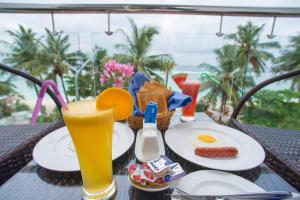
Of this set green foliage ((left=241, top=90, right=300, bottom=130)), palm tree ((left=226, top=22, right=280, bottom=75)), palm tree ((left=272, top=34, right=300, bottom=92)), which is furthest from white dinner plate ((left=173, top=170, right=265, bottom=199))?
green foliage ((left=241, top=90, right=300, bottom=130))

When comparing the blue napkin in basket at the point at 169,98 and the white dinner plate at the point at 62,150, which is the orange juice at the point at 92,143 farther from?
the blue napkin in basket at the point at 169,98

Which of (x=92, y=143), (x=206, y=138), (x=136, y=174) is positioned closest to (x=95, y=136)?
(x=92, y=143)

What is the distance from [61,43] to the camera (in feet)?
29.3

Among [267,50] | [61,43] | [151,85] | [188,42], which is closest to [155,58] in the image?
[61,43]

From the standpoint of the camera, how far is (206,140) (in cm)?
59

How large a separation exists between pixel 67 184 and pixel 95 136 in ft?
0.51

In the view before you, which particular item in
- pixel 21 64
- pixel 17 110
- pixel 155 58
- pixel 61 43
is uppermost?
pixel 61 43

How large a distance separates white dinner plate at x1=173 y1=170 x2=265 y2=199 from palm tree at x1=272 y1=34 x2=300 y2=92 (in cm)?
1120

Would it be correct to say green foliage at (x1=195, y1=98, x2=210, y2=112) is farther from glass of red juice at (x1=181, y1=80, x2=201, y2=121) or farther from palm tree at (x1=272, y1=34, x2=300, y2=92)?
palm tree at (x1=272, y1=34, x2=300, y2=92)

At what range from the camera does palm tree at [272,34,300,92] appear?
9156mm

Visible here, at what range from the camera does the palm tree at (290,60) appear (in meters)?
9.16

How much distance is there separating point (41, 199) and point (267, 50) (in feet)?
38.3

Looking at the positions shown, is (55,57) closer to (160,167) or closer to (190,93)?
(190,93)

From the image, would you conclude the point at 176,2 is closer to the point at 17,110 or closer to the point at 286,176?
the point at 286,176
